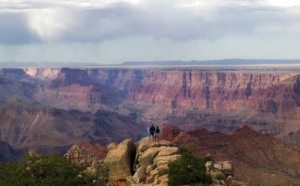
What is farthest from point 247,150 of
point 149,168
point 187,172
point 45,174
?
point 45,174

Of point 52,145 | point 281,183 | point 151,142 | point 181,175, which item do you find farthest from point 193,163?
point 52,145

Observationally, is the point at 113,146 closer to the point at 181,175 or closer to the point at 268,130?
the point at 181,175

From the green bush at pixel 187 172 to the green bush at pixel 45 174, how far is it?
196 inches

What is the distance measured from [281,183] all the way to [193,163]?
42.2 m

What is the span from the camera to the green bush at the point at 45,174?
34.5 metres

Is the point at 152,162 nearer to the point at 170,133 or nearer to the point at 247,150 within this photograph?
the point at 170,133

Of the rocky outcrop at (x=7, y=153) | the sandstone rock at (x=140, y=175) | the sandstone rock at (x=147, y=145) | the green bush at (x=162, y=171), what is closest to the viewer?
the green bush at (x=162, y=171)

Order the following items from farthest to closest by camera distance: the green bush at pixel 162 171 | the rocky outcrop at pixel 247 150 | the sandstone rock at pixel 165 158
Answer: the rocky outcrop at pixel 247 150 → the sandstone rock at pixel 165 158 → the green bush at pixel 162 171

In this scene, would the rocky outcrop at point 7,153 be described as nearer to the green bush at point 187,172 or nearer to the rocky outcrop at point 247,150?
the rocky outcrop at point 247,150

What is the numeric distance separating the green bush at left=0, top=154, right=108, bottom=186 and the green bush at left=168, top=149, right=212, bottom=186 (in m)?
4.97

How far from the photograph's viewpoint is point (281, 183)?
77.3 m

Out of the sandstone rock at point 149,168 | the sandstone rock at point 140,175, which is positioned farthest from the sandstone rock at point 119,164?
the sandstone rock at point 149,168

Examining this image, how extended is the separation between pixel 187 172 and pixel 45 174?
389 inches

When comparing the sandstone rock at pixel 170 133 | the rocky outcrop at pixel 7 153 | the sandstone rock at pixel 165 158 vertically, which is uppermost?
the sandstone rock at pixel 165 158
